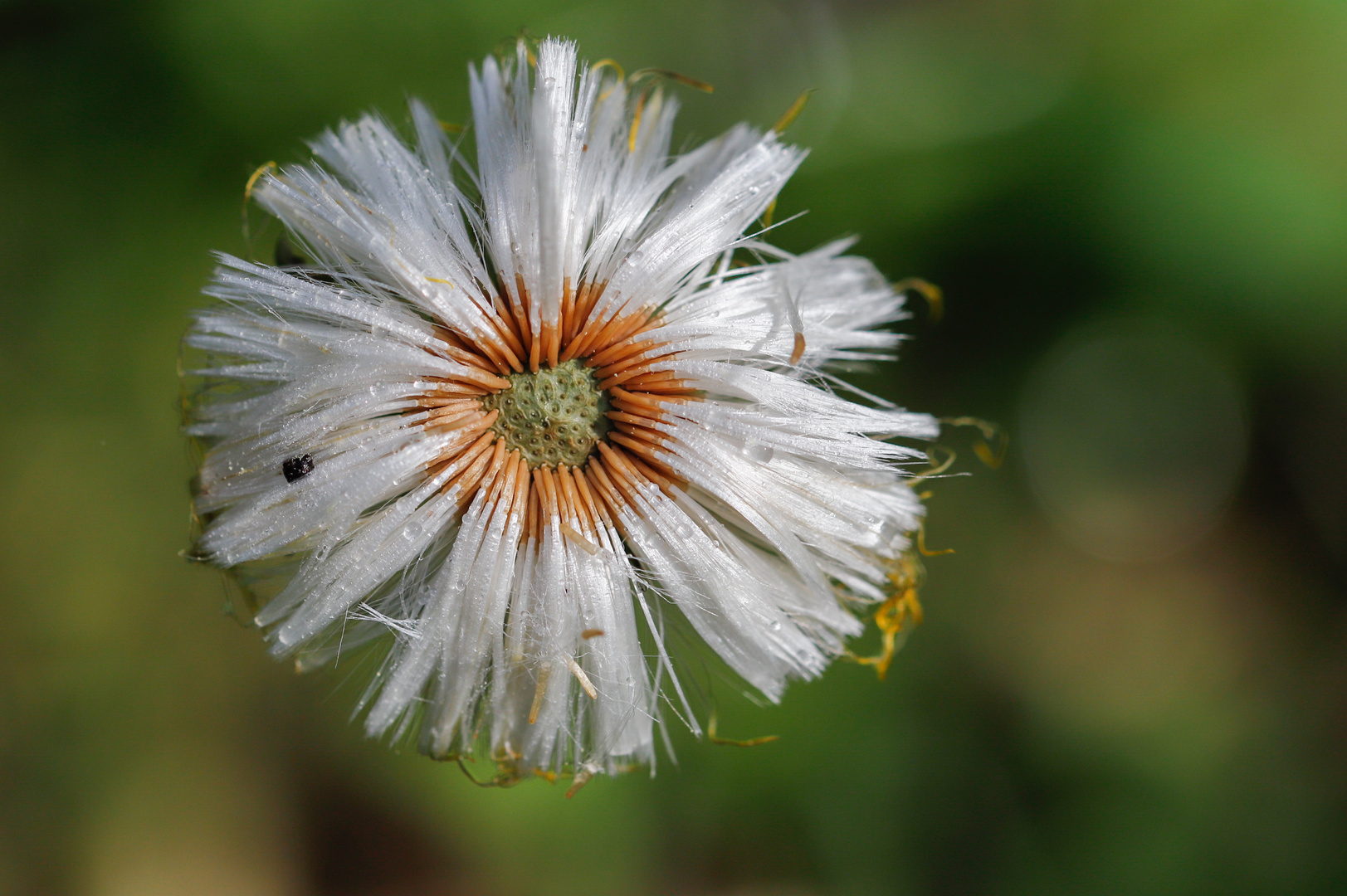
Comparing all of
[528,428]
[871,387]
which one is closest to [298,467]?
[528,428]

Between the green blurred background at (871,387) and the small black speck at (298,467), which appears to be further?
the green blurred background at (871,387)

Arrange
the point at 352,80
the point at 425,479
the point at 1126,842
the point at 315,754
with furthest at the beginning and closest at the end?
the point at 1126,842
the point at 315,754
the point at 352,80
the point at 425,479

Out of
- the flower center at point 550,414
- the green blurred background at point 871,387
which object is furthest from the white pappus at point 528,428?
the green blurred background at point 871,387

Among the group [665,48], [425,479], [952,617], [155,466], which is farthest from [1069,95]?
→ [155,466]

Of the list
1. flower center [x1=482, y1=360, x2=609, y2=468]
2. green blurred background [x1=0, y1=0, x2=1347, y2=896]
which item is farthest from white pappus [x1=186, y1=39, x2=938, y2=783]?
green blurred background [x1=0, y1=0, x2=1347, y2=896]

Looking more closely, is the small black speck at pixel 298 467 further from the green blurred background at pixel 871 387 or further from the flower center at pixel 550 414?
the green blurred background at pixel 871 387

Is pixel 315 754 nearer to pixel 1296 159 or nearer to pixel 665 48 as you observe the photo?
A: pixel 665 48
